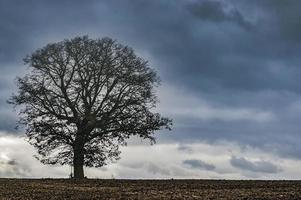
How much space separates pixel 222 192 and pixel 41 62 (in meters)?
29.0

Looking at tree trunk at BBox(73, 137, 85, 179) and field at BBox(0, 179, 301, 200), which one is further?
tree trunk at BBox(73, 137, 85, 179)

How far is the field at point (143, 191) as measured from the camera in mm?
35000

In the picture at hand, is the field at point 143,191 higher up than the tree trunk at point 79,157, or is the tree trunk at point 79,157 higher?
the tree trunk at point 79,157

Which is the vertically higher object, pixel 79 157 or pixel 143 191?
pixel 79 157

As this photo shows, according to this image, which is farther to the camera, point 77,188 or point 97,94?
point 97,94

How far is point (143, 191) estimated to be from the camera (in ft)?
128

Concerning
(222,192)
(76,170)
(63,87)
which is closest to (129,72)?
(63,87)

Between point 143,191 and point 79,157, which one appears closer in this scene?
point 143,191

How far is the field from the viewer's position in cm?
3500

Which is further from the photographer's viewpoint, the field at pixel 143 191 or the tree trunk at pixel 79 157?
the tree trunk at pixel 79 157

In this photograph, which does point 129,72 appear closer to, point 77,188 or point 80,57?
point 80,57

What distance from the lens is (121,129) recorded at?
60.1m

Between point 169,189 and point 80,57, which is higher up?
point 80,57

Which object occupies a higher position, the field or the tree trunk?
the tree trunk
